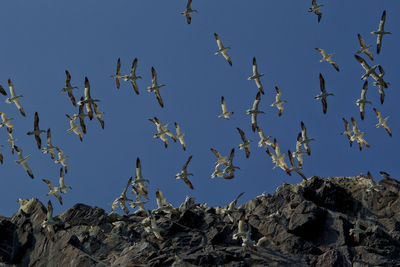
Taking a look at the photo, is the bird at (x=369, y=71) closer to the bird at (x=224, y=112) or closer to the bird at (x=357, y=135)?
the bird at (x=357, y=135)

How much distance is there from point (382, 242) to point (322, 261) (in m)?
5.72

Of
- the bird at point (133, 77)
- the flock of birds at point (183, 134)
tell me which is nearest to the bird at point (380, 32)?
the flock of birds at point (183, 134)

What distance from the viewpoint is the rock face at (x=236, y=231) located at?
146 feet

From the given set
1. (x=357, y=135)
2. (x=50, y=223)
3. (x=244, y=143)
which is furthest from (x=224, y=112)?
(x=50, y=223)

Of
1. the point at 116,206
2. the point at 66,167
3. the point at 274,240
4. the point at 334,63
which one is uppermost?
the point at 334,63

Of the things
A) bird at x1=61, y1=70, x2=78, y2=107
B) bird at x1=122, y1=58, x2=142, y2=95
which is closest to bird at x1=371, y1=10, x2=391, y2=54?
bird at x1=122, y1=58, x2=142, y2=95

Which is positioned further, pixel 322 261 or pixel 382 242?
pixel 382 242

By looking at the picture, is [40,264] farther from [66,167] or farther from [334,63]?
[334,63]

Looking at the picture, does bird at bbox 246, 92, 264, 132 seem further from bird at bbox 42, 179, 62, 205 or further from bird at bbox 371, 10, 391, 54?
bird at bbox 42, 179, 62, 205

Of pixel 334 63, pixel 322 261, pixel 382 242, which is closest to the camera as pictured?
pixel 322 261

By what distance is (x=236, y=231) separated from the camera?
4838cm

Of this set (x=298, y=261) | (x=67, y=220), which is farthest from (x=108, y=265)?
(x=298, y=261)

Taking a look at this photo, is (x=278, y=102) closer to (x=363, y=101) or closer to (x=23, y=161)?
(x=363, y=101)

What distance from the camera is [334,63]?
203 feet
